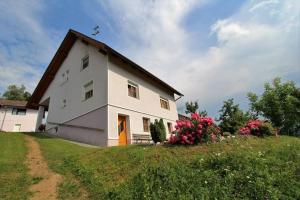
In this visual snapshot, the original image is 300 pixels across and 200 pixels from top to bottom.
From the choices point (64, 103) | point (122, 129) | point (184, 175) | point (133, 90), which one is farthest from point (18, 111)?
point (184, 175)

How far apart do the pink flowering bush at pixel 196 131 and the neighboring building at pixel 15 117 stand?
37.6 m

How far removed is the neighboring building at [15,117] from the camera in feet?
118

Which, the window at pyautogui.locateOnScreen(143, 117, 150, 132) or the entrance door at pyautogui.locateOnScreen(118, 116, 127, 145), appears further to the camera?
the window at pyautogui.locateOnScreen(143, 117, 150, 132)

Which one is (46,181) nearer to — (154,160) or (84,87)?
(154,160)

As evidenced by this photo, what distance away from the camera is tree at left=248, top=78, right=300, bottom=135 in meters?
26.0

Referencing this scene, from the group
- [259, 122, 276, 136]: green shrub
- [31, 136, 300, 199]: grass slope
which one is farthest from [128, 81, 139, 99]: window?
[259, 122, 276, 136]: green shrub

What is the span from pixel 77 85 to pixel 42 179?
12.4m

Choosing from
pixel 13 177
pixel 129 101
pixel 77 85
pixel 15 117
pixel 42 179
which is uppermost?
pixel 15 117

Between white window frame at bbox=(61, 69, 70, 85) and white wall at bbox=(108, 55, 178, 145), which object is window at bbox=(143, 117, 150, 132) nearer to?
white wall at bbox=(108, 55, 178, 145)

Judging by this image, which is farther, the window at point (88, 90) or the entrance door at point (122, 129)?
the window at point (88, 90)

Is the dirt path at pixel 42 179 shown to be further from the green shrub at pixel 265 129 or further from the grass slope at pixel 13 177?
the green shrub at pixel 265 129

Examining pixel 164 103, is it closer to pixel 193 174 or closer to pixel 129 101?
pixel 129 101

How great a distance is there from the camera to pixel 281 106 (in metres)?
27.5

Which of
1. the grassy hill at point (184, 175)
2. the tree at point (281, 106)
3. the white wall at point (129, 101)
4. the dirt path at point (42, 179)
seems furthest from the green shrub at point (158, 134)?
the tree at point (281, 106)
